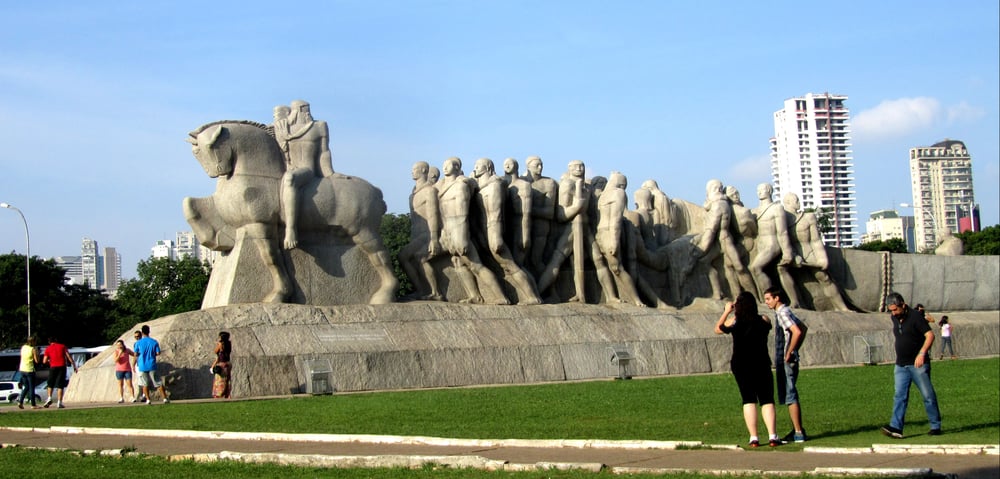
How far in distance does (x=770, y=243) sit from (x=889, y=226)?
128 m

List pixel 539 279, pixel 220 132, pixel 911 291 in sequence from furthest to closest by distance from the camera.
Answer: pixel 911 291, pixel 539 279, pixel 220 132

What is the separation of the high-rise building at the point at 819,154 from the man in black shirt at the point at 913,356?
136457 mm

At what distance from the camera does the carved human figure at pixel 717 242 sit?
2506 centimetres

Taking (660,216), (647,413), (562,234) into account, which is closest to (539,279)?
(562,234)

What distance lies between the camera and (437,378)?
19.2 m

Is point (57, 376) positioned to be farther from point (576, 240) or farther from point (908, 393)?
point (908, 393)

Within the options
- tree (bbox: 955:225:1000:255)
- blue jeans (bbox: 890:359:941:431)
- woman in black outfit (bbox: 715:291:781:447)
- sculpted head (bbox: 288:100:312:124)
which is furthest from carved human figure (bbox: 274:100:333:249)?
tree (bbox: 955:225:1000:255)

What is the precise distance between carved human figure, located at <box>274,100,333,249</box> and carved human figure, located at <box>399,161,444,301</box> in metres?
2.08

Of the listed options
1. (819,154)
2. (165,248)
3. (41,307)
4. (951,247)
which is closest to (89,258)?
(165,248)

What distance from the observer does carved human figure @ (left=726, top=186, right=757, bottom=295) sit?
25.4m

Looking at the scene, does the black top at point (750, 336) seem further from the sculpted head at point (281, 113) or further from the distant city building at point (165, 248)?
the distant city building at point (165, 248)

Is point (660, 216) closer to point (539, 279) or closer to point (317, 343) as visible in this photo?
point (539, 279)

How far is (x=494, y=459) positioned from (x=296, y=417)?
4863 mm

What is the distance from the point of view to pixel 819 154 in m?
144
